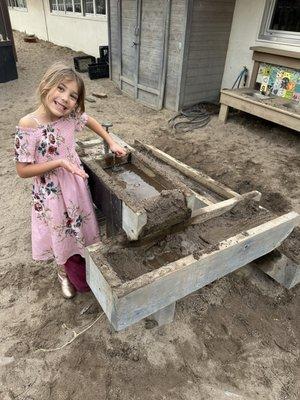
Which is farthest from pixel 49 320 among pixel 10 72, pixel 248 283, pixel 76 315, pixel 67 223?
pixel 10 72

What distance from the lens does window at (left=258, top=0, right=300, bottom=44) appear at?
529 centimetres

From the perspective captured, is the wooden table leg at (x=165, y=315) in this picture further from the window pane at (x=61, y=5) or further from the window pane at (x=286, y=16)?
the window pane at (x=61, y=5)

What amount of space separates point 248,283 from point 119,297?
1.56 metres

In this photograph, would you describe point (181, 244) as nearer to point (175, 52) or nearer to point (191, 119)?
point (191, 119)

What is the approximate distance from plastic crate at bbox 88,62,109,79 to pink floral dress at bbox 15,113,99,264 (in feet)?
A: 24.3

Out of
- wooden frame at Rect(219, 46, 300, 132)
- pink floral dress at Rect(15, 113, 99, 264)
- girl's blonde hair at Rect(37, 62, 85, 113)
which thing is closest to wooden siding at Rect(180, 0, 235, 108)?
wooden frame at Rect(219, 46, 300, 132)

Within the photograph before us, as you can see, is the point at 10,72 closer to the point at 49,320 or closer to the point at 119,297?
the point at 49,320

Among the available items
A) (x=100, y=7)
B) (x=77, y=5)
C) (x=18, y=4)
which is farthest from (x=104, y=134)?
(x=18, y=4)

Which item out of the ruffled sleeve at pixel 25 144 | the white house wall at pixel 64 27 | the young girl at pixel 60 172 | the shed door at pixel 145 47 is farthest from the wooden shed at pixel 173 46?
the ruffled sleeve at pixel 25 144

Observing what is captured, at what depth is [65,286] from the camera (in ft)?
8.21

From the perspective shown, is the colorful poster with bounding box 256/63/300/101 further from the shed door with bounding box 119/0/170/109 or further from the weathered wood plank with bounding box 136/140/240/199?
the weathered wood plank with bounding box 136/140/240/199

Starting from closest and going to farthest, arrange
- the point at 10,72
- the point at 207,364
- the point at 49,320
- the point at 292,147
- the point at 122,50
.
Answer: the point at 207,364
the point at 49,320
the point at 292,147
the point at 122,50
the point at 10,72

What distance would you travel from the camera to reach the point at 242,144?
17.6ft

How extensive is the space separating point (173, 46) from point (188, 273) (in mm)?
5603
